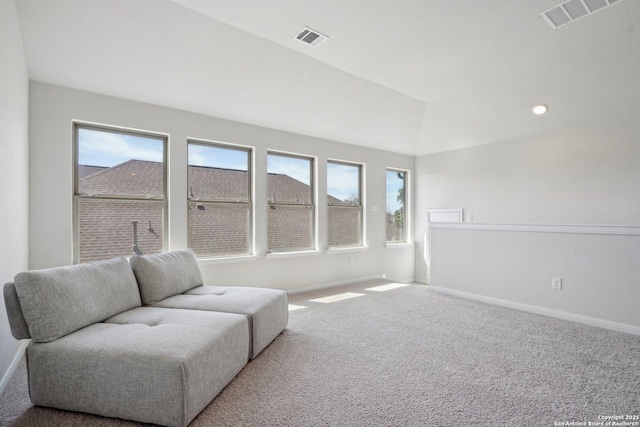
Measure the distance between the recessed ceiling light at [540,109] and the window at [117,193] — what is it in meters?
→ 4.89

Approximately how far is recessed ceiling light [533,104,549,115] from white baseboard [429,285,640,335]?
2.61 metres

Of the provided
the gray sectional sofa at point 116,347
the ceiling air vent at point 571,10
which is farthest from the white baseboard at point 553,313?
the gray sectional sofa at point 116,347

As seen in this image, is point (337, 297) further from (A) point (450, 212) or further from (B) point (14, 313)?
(B) point (14, 313)

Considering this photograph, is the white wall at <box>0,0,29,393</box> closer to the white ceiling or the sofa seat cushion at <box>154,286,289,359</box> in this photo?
the white ceiling

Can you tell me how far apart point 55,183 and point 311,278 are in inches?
133

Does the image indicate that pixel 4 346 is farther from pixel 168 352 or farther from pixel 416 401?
pixel 416 401

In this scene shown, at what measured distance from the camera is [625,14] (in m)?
2.98

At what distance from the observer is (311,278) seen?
16.7ft

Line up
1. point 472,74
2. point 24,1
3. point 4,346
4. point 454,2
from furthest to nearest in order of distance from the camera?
point 472,74 < point 454,2 < point 24,1 < point 4,346

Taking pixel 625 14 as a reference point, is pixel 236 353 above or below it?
below

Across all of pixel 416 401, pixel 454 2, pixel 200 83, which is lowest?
pixel 416 401

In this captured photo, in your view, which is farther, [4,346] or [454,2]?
[454,2]

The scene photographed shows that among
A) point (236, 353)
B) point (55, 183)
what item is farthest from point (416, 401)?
point (55, 183)

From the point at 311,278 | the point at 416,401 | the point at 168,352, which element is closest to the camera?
the point at 168,352
